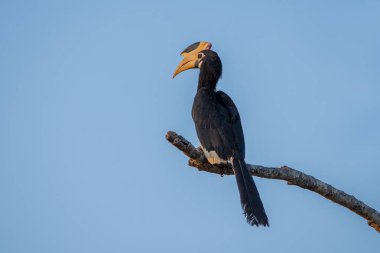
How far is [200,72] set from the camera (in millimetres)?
8906

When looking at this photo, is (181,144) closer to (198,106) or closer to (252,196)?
(252,196)

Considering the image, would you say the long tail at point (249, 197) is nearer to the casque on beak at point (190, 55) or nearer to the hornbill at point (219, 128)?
the hornbill at point (219, 128)

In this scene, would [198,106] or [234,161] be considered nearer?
[234,161]

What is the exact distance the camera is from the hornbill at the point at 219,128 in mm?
6797

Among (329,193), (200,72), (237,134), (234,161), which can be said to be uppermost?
(200,72)

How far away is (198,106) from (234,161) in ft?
3.90

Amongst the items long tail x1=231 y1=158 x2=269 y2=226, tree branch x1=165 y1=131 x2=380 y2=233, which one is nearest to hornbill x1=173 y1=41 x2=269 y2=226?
long tail x1=231 y1=158 x2=269 y2=226

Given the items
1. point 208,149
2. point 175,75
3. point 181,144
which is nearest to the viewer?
point 181,144

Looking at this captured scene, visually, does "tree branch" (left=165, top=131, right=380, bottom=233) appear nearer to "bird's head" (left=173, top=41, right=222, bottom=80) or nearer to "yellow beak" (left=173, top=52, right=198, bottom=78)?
"bird's head" (left=173, top=41, right=222, bottom=80)

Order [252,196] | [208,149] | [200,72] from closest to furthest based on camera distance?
[252,196] → [208,149] → [200,72]

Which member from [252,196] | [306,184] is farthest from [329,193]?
[252,196]

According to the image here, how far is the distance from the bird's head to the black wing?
1.85 feet

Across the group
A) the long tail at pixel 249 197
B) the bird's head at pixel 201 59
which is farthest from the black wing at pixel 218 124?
the bird's head at pixel 201 59

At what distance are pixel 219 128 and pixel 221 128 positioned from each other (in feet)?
0.08
